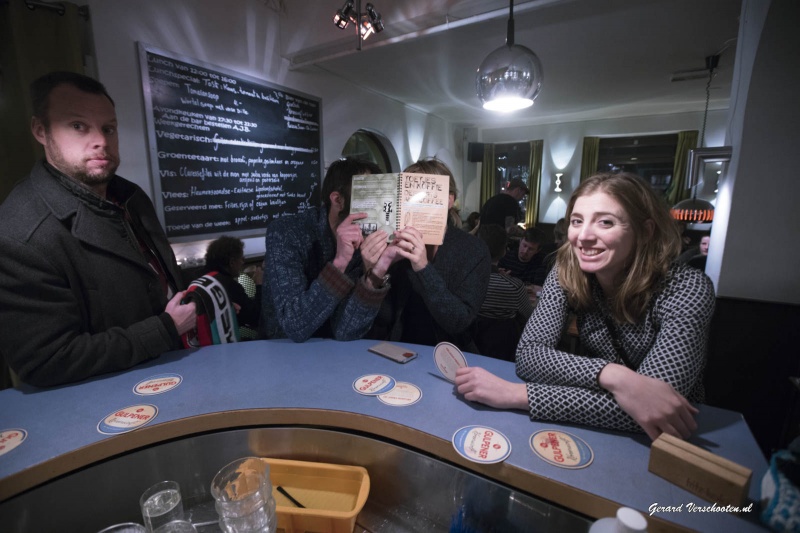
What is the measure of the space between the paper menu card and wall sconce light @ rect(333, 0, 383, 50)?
6.19ft

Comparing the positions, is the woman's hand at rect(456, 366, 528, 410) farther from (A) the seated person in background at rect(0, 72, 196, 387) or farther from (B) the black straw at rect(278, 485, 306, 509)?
(A) the seated person in background at rect(0, 72, 196, 387)

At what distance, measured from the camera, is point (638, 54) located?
13.3 feet

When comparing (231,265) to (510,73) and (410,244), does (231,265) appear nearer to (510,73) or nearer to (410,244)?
(410,244)

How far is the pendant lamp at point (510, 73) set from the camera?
209 cm

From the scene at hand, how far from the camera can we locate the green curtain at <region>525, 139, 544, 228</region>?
28.5ft

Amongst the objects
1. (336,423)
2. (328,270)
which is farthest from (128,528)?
(328,270)

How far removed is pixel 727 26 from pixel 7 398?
5470 millimetres

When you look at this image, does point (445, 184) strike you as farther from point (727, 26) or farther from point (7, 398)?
point (727, 26)

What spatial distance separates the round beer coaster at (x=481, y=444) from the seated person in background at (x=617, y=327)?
108 millimetres

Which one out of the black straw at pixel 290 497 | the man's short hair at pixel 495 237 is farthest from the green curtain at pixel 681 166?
the black straw at pixel 290 497

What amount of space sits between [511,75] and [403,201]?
1224 mm

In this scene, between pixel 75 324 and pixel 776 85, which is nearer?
pixel 75 324

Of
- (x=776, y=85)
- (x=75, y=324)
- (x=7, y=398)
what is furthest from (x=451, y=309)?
(x=776, y=85)

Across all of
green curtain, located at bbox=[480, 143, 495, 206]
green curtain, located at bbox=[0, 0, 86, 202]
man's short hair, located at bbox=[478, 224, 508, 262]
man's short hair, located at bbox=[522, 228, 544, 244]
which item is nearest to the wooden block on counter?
man's short hair, located at bbox=[478, 224, 508, 262]
